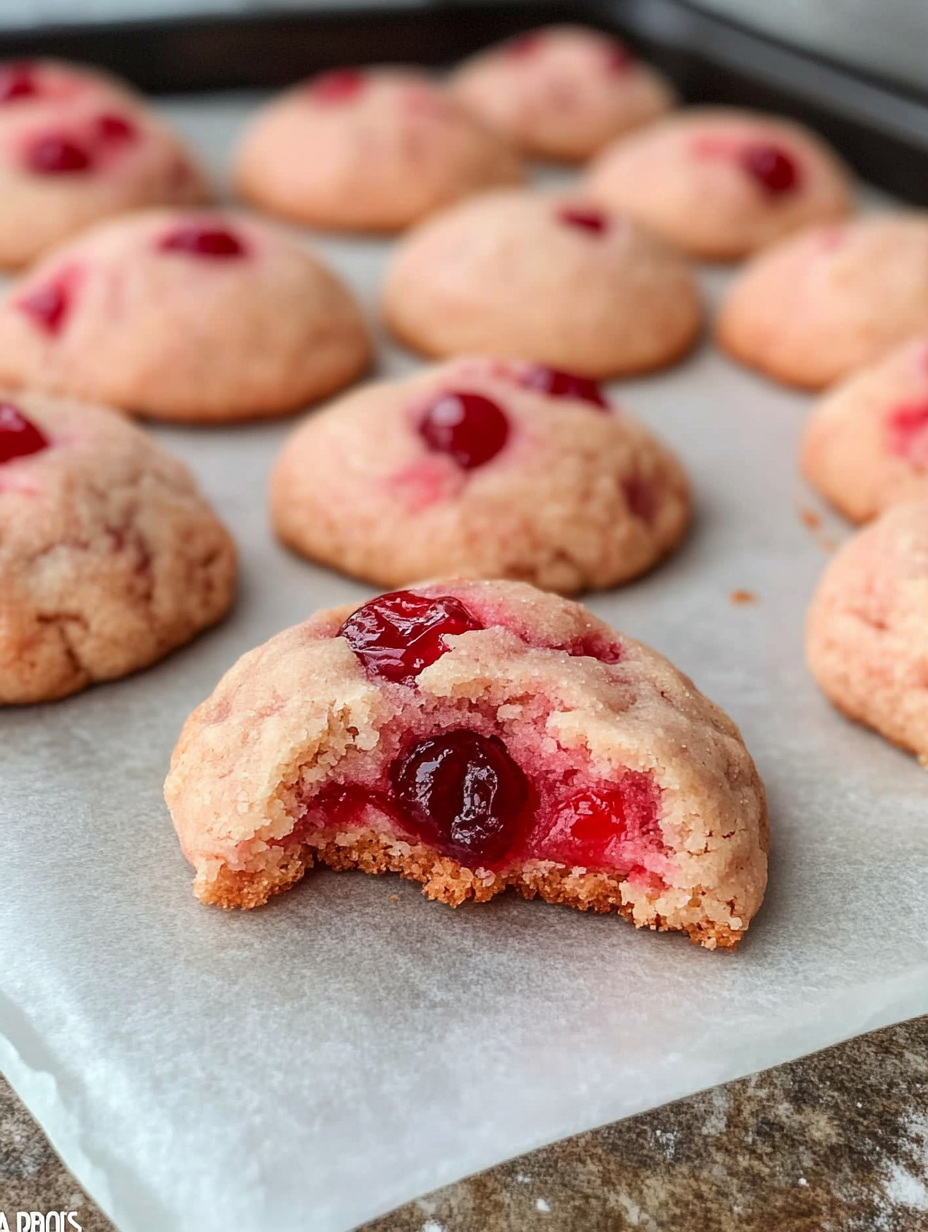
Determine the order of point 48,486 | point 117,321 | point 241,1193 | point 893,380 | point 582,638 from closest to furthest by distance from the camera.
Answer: point 241,1193
point 582,638
point 48,486
point 893,380
point 117,321

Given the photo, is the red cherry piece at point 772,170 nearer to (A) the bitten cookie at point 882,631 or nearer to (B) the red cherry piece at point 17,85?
(A) the bitten cookie at point 882,631

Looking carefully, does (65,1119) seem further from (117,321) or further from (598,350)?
(598,350)

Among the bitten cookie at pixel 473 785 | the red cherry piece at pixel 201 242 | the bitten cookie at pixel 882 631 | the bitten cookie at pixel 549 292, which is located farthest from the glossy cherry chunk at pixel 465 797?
the red cherry piece at pixel 201 242

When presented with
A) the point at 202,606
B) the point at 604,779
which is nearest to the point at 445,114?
the point at 202,606

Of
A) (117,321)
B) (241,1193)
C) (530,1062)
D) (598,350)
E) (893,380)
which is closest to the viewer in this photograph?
(241,1193)

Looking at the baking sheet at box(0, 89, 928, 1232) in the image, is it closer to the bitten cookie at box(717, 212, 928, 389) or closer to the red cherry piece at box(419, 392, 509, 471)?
the red cherry piece at box(419, 392, 509, 471)

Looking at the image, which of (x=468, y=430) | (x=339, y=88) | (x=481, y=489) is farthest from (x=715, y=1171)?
(x=339, y=88)

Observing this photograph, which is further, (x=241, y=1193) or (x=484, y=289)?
(x=484, y=289)
